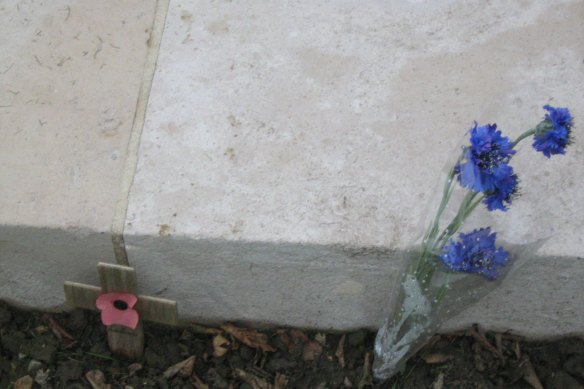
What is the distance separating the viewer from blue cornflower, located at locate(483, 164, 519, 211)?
5.10ft

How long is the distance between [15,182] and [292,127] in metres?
0.76

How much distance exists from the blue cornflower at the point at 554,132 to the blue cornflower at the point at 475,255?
27cm

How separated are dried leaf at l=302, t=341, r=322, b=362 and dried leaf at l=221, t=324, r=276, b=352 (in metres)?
0.09

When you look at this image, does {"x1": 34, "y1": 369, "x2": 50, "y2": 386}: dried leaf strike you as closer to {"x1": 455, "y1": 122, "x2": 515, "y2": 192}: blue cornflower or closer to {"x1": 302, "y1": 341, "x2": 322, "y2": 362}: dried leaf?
{"x1": 302, "y1": 341, "x2": 322, "y2": 362}: dried leaf

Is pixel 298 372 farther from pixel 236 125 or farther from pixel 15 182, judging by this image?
pixel 15 182

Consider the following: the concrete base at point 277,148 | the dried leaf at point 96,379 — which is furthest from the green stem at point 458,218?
the dried leaf at point 96,379

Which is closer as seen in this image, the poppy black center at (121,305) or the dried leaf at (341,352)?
the poppy black center at (121,305)

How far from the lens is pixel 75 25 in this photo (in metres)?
2.33

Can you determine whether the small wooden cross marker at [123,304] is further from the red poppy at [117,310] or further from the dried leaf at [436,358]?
the dried leaf at [436,358]

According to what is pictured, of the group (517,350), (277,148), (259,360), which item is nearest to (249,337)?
(259,360)

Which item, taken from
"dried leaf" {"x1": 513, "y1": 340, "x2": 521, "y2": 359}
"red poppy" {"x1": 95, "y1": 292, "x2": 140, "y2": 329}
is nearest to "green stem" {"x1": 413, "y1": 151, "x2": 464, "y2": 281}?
"dried leaf" {"x1": 513, "y1": 340, "x2": 521, "y2": 359}

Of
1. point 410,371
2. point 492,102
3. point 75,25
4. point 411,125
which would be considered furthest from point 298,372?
point 75,25

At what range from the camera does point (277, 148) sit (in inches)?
82.1

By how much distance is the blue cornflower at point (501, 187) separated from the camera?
156 centimetres
